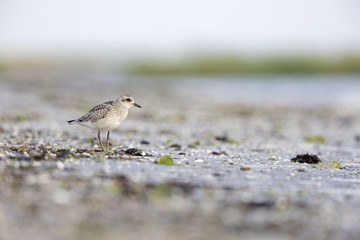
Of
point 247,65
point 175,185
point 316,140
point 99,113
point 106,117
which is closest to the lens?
point 175,185

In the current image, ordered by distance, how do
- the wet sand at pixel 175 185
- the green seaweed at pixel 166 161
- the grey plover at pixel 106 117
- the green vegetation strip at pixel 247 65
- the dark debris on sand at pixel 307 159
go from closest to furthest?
the wet sand at pixel 175 185
the green seaweed at pixel 166 161
the dark debris on sand at pixel 307 159
the grey plover at pixel 106 117
the green vegetation strip at pixel 247 65

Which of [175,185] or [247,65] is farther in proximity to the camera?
[247,65]

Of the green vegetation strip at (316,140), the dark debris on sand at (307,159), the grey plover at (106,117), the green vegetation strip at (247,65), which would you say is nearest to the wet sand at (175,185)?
the green vegetation strip at (316,140)

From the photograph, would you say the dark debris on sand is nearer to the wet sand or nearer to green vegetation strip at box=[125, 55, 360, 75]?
the wet sand

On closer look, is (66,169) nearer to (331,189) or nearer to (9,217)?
(9,217)

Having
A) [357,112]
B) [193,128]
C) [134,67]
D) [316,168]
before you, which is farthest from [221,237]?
[134,67]

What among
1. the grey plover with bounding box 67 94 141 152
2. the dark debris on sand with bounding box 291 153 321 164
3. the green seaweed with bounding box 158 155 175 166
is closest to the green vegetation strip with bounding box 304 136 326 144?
the dark debris on sand with bounding box 291 153 321 164

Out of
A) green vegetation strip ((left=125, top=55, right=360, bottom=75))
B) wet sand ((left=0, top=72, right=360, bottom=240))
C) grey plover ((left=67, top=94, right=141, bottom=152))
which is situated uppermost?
green vegetation strip ((left=125, top=55, right=360, bottom=75))

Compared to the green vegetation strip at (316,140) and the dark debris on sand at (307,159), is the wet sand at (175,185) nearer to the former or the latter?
the green vegetation strip at (316,140)

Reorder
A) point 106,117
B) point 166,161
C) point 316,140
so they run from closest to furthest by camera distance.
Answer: point 166,161 < point 106,117 < point 316,140

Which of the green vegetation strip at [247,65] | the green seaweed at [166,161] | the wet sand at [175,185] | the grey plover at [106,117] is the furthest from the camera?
the green vegetation strip at [247,65]

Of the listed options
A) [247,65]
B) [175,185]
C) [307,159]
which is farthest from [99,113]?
[247,65]

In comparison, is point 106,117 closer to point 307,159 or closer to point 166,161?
point 166,161

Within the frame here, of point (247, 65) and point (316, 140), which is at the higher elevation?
point (247, 65)
